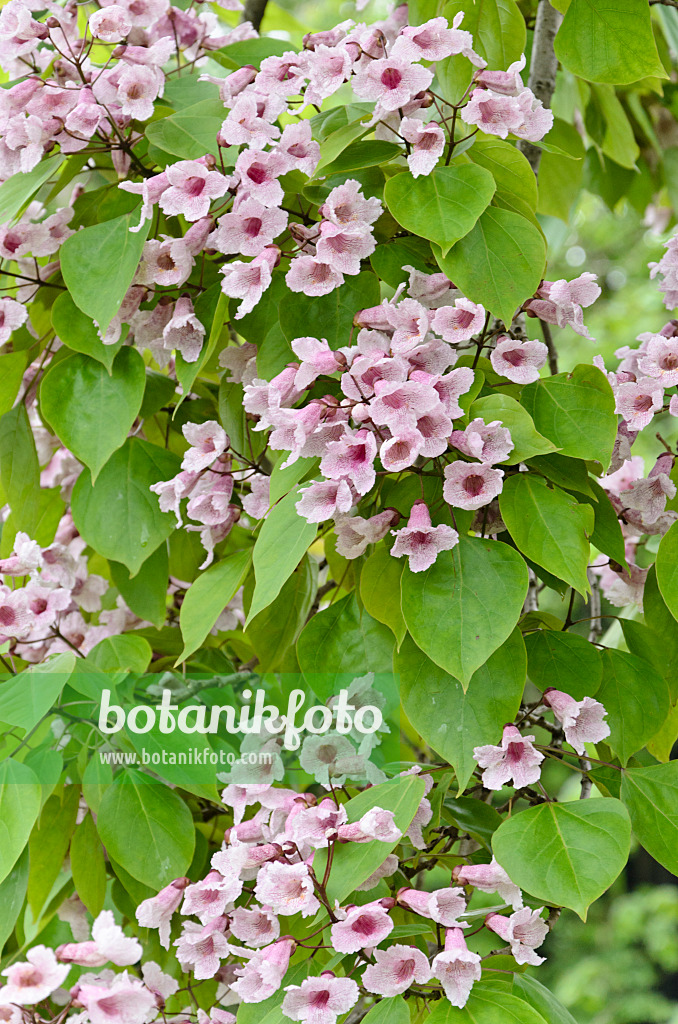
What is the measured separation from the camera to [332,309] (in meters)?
0.68

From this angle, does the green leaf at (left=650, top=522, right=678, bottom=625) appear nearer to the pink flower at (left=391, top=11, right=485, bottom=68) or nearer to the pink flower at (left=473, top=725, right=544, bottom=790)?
the pink flower at (left=473, top=725, right=544, bottom=790)

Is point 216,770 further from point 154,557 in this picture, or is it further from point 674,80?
point 674,80

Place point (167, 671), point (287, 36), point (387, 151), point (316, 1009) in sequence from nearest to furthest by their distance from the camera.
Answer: point (316, 1009), point (387, 151), point (167, 671), point (287, 36)

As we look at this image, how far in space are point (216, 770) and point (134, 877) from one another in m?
0.10

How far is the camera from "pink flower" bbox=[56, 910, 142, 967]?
0.56m

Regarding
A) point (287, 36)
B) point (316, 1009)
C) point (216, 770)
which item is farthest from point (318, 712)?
point (287, 36)

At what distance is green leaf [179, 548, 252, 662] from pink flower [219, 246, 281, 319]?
0.19 metres

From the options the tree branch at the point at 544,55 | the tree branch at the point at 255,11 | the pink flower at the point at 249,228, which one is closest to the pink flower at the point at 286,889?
the pink flower at the point at 249,228

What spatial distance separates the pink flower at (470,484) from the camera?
1.92ft

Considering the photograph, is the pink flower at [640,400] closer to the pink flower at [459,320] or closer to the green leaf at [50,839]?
the pink flower at [459,320]

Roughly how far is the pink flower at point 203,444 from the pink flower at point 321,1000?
36 centimetres

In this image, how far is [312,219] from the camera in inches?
28.4

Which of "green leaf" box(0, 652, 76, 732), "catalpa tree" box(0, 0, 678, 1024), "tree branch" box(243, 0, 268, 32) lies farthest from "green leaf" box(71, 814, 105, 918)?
"tree branch" box(243, 0, 268, 32)

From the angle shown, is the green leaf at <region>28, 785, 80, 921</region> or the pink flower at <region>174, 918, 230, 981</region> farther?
the green leaf at <region>28, 785, 80, 921</region>
